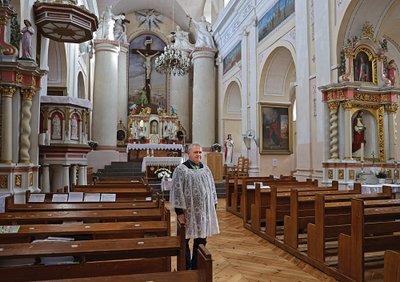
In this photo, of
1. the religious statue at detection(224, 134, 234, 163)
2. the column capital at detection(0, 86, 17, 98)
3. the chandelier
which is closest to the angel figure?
A: the chandelier

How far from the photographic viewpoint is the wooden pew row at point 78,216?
316cm

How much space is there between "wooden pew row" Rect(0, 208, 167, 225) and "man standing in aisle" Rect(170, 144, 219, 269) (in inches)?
10.7

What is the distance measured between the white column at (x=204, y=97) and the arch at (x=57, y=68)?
753 cm

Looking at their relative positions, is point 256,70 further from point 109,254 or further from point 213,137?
point 109,254

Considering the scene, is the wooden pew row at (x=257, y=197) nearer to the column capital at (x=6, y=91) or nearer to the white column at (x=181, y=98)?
the column capital at (x=6, y=91)

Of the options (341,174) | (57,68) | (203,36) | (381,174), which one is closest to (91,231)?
(341,174)

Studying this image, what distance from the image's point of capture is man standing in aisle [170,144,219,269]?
Answer: 354 centimetres

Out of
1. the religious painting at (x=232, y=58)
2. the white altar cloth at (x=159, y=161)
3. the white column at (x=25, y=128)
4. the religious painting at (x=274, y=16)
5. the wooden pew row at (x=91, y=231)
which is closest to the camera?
the wooden pew row at (x=91, y=231)

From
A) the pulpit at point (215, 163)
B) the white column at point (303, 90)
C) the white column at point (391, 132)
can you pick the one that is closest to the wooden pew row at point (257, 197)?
the white column at point (303, 90)

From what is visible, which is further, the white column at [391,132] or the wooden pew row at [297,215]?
the white column at [391,132]

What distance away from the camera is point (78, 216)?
328 centimetres

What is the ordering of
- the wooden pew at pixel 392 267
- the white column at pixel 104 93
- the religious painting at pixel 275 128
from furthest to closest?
the white column at pixel 104 93, the religious painting at pixel 275 128, the wooden pew at pixel 392 267

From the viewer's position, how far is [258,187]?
19.2 feet

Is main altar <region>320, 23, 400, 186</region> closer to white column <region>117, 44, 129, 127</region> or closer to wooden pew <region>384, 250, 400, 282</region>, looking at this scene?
wooden pew <region>384, 250, 400, 282</region>
